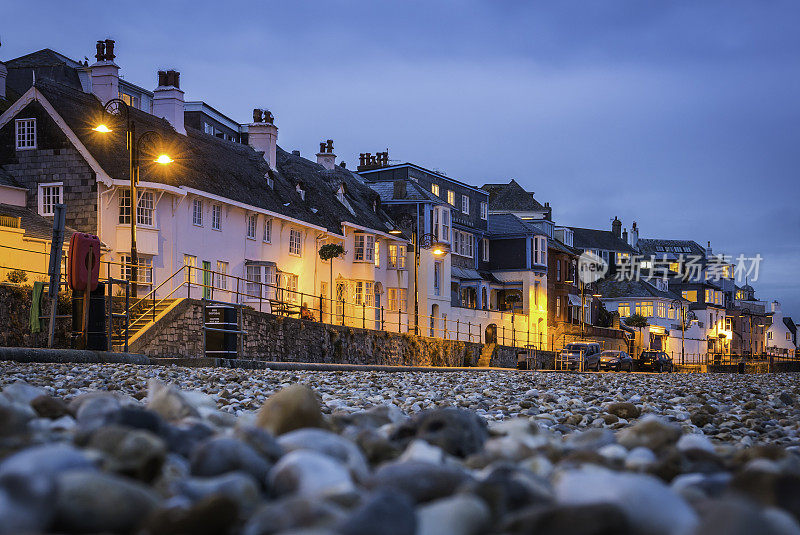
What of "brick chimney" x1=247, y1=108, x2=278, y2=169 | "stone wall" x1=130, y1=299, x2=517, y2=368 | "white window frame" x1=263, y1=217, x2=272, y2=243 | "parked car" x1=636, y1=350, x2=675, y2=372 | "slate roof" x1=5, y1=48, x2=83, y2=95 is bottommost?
"parked car" x1=636, y1=350, x2=675, y2=372

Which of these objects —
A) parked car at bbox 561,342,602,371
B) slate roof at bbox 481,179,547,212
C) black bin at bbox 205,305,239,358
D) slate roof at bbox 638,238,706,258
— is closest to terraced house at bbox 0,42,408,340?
black bin at bbox 205,305,239,358

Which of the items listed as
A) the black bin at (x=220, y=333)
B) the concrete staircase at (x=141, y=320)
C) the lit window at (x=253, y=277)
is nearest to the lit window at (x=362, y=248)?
the lit window at (x=253, y=277)

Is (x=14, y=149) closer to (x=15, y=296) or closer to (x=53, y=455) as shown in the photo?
(x=15, y=296)

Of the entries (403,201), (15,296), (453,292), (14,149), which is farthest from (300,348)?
(453,292)

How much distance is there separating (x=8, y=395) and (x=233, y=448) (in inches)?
85.5

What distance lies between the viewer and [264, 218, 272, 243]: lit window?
3753cm

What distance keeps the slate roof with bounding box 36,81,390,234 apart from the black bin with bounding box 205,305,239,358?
10476 mm

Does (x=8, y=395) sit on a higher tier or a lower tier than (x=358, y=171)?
lower

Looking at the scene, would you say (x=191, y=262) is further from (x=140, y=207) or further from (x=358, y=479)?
(x=358, y=479)

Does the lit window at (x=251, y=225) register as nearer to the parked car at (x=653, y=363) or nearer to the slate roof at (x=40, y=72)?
the slate roof at (x=40, y=72)

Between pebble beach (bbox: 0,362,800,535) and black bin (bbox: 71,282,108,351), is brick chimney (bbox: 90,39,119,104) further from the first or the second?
pebble beach (bbox: 0,362,800,535)

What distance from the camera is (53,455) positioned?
2.46 m

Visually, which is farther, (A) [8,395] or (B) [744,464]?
(A) [8,395]

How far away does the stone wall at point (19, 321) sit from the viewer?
20750mm
